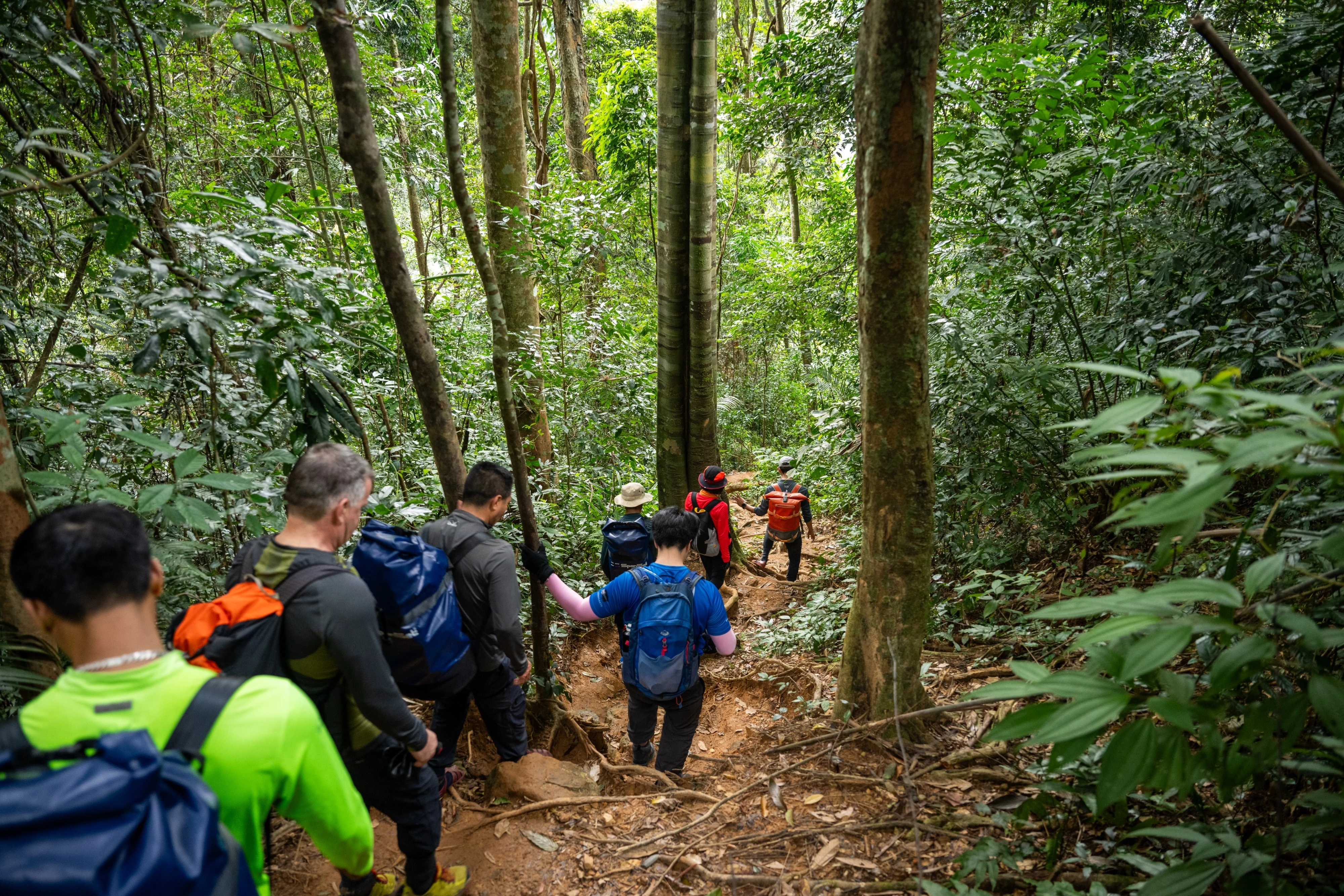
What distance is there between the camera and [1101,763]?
1606 mm

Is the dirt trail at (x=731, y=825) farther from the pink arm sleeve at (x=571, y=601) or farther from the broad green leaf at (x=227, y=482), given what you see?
the broad green leaf at (x=227, y=482)

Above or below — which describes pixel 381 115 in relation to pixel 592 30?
below

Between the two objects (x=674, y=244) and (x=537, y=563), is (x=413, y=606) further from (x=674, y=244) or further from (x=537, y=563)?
(x=674, y=244)

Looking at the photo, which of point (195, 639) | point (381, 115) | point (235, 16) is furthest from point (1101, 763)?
point (235, 16)

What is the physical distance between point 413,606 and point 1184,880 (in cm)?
294

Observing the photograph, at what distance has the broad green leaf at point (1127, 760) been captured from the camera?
1.53 meters

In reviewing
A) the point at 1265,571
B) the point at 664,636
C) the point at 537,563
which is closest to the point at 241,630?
the point at 537,563

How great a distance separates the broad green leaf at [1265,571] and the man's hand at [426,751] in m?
2.72

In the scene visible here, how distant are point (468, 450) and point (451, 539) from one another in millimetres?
2802

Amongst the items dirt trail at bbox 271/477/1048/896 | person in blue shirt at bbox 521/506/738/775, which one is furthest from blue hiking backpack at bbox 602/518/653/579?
dirt trail at bbox 271/477/1048/896

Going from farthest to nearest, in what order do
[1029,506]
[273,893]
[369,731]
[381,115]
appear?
1. [381,115]
2. [1029,506]
3. [273,893]
4. [369,731]

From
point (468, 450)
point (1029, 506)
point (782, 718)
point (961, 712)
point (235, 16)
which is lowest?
point (782, 718)

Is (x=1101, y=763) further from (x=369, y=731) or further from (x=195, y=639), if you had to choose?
(x=195, y=639)

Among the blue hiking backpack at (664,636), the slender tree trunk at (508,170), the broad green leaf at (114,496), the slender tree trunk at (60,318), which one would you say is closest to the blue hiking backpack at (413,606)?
the broad green leaf at (114,496)
